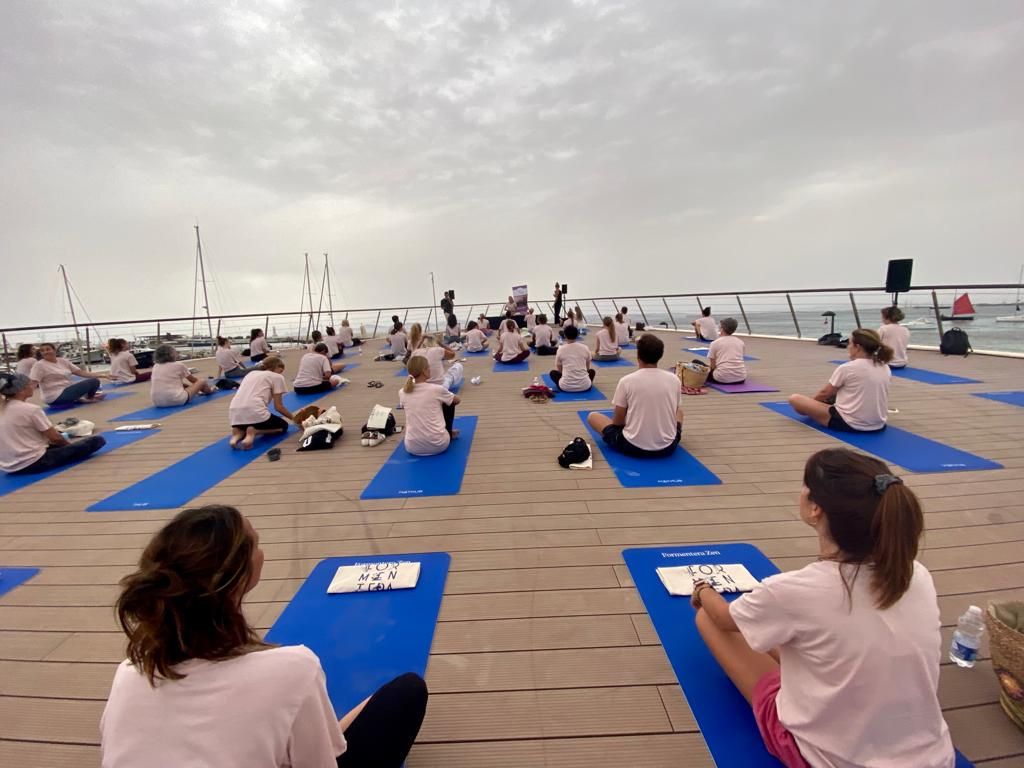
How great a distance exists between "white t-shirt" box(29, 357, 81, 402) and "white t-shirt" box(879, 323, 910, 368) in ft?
42.6

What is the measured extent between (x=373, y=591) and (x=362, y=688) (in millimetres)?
609

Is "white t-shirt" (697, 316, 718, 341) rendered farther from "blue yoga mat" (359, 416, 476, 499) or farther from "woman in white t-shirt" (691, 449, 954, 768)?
"woman in white t-shirt" (691, 449, 954, 768)

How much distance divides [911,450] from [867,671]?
3.68 metres

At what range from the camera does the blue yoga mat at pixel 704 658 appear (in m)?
1.45

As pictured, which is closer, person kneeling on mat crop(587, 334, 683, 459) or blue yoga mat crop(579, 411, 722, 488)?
blue yoga mat crop(579, 411, 722, 488)

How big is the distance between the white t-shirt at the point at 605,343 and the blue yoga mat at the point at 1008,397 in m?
5.10

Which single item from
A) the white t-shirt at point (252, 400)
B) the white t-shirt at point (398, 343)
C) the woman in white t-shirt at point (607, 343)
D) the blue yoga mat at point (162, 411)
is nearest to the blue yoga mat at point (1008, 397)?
the woman in white t-shirt at point (607, 343)

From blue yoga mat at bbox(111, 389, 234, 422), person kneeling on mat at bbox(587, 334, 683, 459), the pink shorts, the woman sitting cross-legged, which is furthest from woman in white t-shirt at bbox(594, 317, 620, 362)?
the pink shorts

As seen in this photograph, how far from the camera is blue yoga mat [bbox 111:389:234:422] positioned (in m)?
6.31

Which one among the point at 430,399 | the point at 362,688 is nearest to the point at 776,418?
the point at 430,399

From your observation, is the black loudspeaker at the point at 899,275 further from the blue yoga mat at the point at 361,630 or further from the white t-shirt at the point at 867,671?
the blue yoga mat at the point at 361,630

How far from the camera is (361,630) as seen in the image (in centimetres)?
204

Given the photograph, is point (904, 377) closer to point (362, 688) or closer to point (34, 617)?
point (362, 688)

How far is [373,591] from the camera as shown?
7.58 ft
